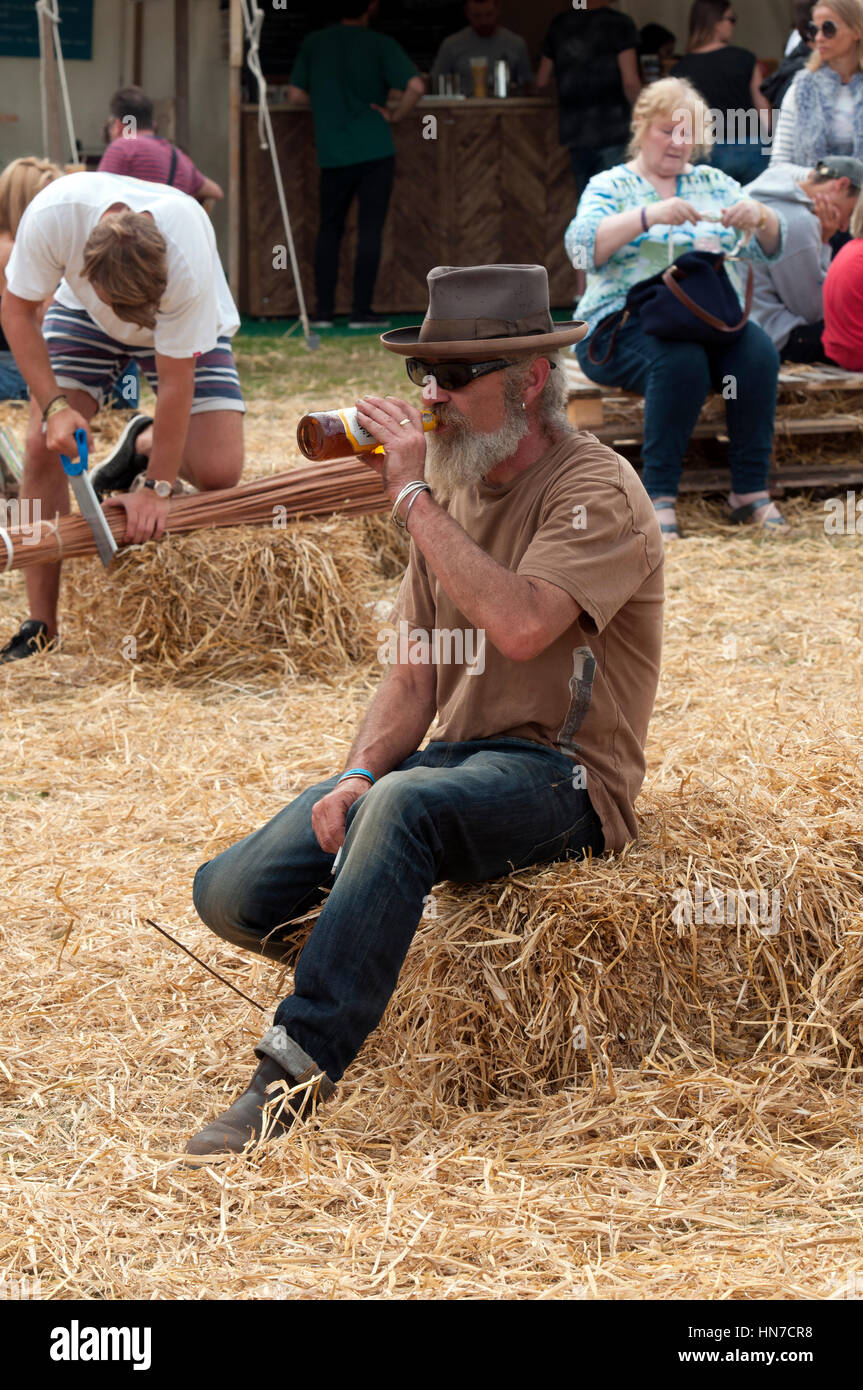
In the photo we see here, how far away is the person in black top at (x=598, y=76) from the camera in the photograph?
34.5 ft

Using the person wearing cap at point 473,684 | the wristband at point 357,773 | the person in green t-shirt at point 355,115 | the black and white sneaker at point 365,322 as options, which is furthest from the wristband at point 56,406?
the black and white sneaker at point 365,322

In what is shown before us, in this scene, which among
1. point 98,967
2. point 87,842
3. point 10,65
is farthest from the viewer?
point 10,65

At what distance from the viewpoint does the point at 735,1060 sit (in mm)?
2602

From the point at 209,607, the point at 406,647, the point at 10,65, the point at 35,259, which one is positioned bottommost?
the point at 209,607

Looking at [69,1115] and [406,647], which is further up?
[406,647]

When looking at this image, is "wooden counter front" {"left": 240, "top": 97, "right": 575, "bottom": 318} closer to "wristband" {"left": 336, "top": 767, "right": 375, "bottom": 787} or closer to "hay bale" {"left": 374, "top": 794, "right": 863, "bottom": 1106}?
"wristband" {"left": 336, "top": 767, "right": 375, "bottom": 787}

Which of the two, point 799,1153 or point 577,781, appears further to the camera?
point 577,781

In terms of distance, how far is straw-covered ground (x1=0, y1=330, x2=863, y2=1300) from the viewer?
2084mm

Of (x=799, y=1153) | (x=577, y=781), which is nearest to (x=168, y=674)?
(x=577, y=781)

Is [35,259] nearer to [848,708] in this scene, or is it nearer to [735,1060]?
[848,708]

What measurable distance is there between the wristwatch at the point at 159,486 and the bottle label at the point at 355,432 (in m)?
2.30

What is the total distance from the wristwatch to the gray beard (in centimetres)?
235

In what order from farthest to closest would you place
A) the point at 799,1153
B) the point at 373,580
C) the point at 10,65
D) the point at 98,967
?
1. the point at 10,65
2. the point at 373,580
3. the point at 98,967
4. the point at 799,1153

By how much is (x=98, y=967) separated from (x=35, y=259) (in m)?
2.38
